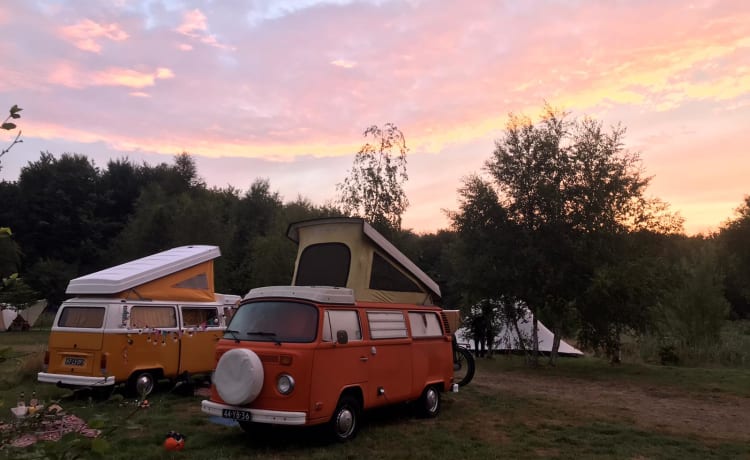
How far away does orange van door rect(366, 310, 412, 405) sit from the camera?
8.99m

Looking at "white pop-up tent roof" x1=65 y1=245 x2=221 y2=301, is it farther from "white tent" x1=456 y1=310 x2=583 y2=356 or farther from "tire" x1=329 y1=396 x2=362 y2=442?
"white tent" x1=456 y1=310 x2=583 y2=356

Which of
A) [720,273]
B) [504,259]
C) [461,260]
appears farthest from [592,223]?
[720,273]

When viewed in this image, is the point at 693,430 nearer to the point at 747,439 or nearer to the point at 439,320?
the point at 747,439

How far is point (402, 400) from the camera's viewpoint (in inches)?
382

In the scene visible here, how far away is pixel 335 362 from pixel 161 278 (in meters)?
6.69

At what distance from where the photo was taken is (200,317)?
13867 millimetres

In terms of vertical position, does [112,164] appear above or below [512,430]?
above

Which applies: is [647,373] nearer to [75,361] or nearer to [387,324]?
[387,324]

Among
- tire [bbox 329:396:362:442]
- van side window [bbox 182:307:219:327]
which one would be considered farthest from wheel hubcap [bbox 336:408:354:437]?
van side window [bbox 182:307:219:327]

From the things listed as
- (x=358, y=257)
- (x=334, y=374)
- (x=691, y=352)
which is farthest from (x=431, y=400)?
(x=691, y=352)

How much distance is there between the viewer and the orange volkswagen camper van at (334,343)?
25.1 feet

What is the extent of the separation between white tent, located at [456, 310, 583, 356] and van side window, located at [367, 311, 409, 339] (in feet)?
43.8

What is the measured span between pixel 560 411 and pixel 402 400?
13.0ft

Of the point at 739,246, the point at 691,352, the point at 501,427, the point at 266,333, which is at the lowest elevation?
the point at 501,427
